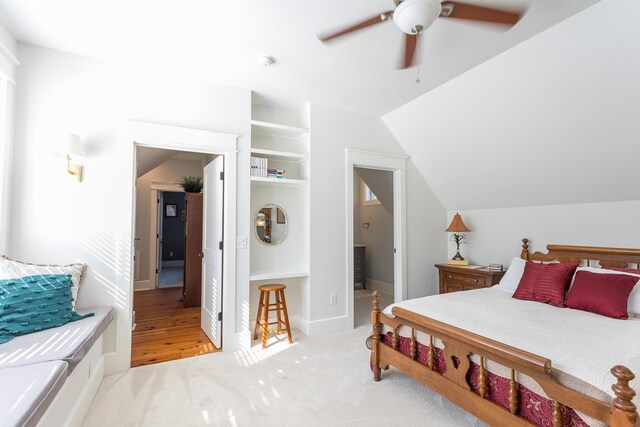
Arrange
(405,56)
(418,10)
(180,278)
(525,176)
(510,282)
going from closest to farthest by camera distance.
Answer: (418,10), (405,56), (510,282), (525,176), (180,278)

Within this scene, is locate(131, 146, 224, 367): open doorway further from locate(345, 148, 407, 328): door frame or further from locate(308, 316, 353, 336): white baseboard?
locate(345, 148, 407, 328): door frame

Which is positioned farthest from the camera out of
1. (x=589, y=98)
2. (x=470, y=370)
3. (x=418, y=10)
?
(x=589, y=98)

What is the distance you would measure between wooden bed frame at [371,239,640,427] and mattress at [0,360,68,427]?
2.00 m

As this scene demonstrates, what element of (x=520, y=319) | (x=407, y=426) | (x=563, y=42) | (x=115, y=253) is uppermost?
(x=563, y=42)

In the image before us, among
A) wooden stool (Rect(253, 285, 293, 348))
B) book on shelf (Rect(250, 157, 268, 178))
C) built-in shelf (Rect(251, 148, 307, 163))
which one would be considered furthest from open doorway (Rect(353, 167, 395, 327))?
book on shelf (Rect(250, 157, 268, 178))

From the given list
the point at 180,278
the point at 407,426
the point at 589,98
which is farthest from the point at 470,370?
the point at 180,278

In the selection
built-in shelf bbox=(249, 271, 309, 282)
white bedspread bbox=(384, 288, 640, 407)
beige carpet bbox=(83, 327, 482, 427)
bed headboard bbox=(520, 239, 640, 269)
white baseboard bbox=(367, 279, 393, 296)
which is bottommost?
beige carpet bbox=(83, 327, 482, 427)

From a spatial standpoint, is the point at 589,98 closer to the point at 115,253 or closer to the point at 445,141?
the point at 445,141

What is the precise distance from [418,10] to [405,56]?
0.51 metres

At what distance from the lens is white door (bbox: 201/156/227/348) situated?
3145 mm

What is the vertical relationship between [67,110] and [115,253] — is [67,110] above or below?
above

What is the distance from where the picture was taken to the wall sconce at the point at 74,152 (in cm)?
242

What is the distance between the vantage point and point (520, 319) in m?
2.13

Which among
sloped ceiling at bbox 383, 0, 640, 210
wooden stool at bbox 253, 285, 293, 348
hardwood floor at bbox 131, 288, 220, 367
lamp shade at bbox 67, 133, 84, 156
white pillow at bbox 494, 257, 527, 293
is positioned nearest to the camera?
sloped ceiling at bbox 383, 0, 640, 210
